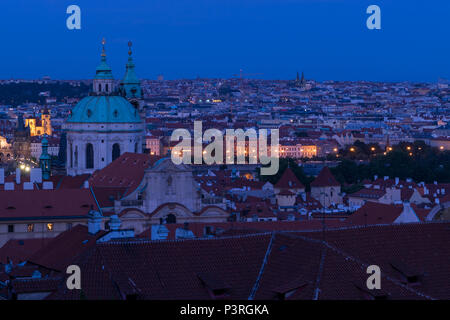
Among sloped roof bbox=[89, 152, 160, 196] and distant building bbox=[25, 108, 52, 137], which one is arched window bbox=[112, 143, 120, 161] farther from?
distant building bbox=[25, 108, 52, 137]

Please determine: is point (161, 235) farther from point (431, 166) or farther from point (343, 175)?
point (431, 166)

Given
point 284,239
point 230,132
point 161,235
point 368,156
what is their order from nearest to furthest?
point 284,239 < point 161,235 < point 368,156 < point 230,132

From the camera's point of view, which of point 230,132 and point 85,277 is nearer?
point 85,277

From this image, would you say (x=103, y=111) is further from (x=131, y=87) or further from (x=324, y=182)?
(x=324, y=182)

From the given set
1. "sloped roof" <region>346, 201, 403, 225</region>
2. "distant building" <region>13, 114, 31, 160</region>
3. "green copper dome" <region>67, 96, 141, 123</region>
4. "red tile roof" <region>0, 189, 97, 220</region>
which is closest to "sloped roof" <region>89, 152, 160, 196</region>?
"red tile roof" <region>0, 189, 97, 220</region>

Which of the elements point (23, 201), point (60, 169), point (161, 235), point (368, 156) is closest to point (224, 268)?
point (161, 235)

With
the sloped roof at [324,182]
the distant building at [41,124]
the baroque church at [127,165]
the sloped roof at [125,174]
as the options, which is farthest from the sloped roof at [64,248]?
the distant building at [41,124]

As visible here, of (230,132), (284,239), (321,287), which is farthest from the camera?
(230,132)
